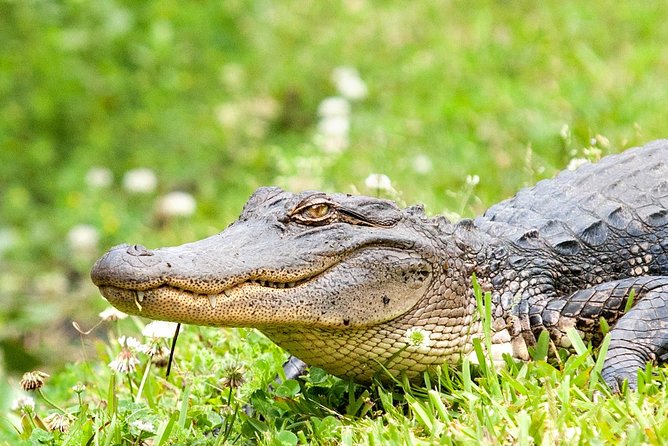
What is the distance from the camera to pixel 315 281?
362 cm

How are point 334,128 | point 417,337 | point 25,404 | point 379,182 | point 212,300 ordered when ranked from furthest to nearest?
point 334,128 → point 379,182 → point 25,404 → point 417,337 → point 212,300

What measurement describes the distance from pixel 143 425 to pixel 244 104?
24.7 feet

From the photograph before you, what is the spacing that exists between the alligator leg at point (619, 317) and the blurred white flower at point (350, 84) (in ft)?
20.5

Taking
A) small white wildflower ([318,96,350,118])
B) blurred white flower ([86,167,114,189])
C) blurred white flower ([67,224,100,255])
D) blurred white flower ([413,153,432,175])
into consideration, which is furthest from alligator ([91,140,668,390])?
blurred white flower ([86,167,114,189])

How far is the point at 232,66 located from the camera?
11.5 meters

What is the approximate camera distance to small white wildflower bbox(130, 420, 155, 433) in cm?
374

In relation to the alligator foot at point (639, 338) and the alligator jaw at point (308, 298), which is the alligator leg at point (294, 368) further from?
the alligator foot at point (639, 338)

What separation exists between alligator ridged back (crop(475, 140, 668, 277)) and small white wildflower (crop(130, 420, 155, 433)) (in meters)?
1.55

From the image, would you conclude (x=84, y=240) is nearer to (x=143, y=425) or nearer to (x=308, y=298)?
(x=143, y=425)

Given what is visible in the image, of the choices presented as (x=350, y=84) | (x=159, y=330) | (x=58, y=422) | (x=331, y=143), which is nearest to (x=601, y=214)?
(x=159, y=330)

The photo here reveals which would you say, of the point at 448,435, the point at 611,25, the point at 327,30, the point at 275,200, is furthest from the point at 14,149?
the point at 448,435

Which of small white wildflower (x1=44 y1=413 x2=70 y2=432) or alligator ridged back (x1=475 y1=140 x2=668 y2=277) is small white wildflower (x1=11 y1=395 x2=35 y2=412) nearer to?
small white wildflower (x1=44 y1=413 x2=70 y2=432)

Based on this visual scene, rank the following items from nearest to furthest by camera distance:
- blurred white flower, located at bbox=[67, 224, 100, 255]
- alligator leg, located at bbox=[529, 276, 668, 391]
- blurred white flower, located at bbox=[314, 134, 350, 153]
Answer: alligator leg, located at bbox=[529, 276, 668, 391] → blurred white flower, located at bbox=[314, 134, 350, 153] → blurred white flower, located at bbox=[67, 224, 100, 255]

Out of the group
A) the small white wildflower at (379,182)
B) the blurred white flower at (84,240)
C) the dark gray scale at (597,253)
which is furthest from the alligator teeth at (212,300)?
the blurred white flower at (84,240)
